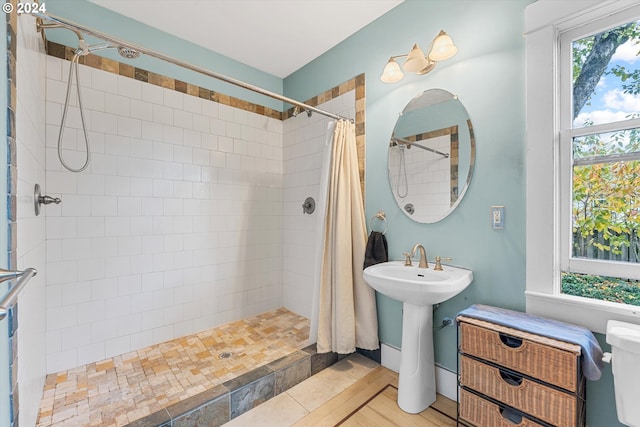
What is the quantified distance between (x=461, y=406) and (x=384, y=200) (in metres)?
1.31

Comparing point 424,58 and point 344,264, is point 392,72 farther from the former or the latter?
point 344,264

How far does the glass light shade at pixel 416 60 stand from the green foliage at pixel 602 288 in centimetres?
140

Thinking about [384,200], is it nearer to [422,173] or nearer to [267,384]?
[422,173]

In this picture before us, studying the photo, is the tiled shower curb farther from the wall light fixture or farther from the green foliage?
the wall light fixture

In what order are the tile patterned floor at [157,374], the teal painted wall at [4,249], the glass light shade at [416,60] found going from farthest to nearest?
the glass light shade at [416,60] → the tile patterned floor at [157,374] → the teal painted wall at [4,249]

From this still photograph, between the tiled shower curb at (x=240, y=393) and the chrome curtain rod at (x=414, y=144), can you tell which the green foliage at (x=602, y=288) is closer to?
the chrome curtain rod at (x=414, y=144)

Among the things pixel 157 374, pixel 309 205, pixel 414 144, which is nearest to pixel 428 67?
pixel 414 144

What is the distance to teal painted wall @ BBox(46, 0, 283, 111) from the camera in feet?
6.27

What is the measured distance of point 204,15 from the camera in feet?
6.91

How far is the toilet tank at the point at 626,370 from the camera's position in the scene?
1.01 metres

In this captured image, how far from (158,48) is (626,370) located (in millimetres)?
3364

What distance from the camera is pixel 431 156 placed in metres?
1.87

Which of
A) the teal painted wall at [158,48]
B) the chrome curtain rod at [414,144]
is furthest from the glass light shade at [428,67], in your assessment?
the teal painted wall at [158,48]

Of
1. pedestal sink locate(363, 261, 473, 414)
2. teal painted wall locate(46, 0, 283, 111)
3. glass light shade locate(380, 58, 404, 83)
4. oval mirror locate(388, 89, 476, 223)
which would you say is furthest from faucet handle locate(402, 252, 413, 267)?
teal painted wall locate(46, 0, 283, 111)
